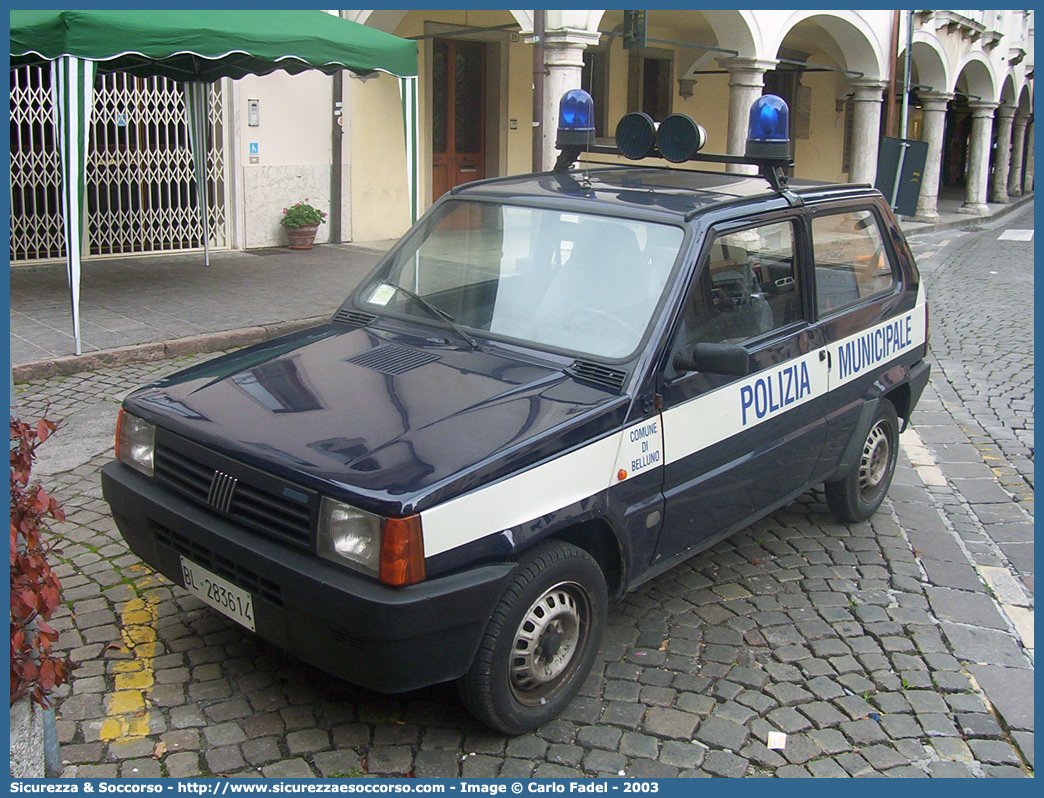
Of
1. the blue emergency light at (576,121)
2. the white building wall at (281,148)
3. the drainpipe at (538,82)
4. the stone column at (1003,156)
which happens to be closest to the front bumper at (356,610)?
the blue emergency light at (576,121)

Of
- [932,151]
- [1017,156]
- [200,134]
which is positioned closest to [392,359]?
[200,134]

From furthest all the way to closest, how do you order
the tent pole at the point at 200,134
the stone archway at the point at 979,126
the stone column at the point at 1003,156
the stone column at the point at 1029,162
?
the stone column at the point at 1029,162 → the stone column at the point at 1003,156 → the stone archway at the point at 979,126 → the tent pole at the point at 200,134

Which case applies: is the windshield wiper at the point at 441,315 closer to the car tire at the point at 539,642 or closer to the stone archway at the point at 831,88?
the car tire at the point at 539,642

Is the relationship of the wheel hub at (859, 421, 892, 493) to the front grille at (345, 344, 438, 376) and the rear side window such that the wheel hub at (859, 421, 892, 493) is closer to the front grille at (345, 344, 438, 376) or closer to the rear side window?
the rear side window

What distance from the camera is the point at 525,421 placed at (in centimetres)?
337

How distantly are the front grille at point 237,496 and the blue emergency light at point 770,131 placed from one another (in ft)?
8.40

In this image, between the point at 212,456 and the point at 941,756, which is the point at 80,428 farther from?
the point at 941,756

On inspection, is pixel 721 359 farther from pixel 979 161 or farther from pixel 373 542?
pixel 979 161

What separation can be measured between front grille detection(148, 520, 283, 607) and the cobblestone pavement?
1.69 feet

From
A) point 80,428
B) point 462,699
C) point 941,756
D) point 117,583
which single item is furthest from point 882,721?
point 80,428

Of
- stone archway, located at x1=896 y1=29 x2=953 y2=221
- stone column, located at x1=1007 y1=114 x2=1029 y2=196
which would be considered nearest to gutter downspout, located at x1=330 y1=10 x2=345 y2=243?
stone archway, located at x1=896 y1=29 x2=953 y2=221

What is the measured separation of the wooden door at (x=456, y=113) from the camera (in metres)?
16.6

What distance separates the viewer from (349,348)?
406cm

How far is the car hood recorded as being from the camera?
3.09m
